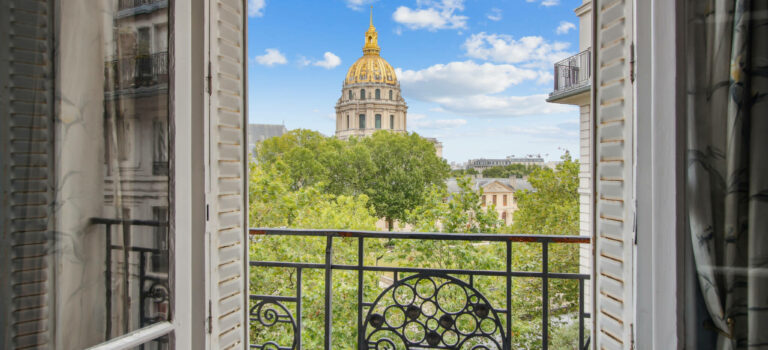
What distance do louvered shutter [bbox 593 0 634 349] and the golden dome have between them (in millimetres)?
41474

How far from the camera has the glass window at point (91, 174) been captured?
0.86 metres

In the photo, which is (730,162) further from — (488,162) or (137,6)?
(488,162)

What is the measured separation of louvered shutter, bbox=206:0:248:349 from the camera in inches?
51.2

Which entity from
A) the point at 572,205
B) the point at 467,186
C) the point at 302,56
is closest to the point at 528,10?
the point at 302,56

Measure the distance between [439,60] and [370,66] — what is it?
7274 millimetres

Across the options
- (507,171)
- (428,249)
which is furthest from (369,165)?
(428,249)

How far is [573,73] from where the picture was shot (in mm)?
7293

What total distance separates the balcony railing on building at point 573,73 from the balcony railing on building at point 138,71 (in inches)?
275

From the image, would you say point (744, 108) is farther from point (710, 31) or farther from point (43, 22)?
point (43, 22)

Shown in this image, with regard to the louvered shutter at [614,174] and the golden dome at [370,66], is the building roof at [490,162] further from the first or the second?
the louvered shutter at [614,174]

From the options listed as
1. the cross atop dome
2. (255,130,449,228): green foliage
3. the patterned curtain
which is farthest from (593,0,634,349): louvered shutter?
the cross atop dome

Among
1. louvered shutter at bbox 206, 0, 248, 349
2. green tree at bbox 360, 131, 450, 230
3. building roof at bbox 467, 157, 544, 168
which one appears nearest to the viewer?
louvered shutter at bbox 206, 0, 248, 349

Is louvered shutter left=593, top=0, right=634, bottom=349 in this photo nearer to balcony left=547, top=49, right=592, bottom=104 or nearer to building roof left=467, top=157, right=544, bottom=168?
balcony left=547, top=49, right=592, bottom=104

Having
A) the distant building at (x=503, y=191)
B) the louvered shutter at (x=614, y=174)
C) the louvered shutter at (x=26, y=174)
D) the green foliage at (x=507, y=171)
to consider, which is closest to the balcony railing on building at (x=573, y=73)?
the louvered shutter at (x=614, y=174)
